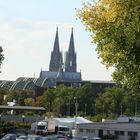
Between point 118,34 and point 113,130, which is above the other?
point 118,34

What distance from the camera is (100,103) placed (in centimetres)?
19425

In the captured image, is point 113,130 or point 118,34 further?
point 113,130

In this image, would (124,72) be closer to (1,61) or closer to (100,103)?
(1,61)

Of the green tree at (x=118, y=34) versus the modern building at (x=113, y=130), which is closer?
the green tree at (x=118, y=34)

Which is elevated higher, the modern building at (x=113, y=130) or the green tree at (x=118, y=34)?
the green tree at (x=118, y=34)

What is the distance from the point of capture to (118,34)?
29344 mm

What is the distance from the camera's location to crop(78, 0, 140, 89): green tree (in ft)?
95.0

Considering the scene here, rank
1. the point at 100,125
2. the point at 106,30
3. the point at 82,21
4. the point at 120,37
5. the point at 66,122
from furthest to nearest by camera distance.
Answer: the point at 66,122, the point at 100,125, the point at 82,21, the point at 106,30, the point at 120,37

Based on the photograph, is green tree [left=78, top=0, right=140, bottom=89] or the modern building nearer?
green tree [left=78, top=0, right=140, bottom=89]

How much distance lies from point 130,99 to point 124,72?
6567 inches

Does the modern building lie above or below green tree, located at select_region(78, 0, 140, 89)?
below

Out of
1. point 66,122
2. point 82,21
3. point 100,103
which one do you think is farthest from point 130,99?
point 82,21

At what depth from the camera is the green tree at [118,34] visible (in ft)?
95.0

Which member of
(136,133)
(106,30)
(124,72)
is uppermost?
(106,30)
